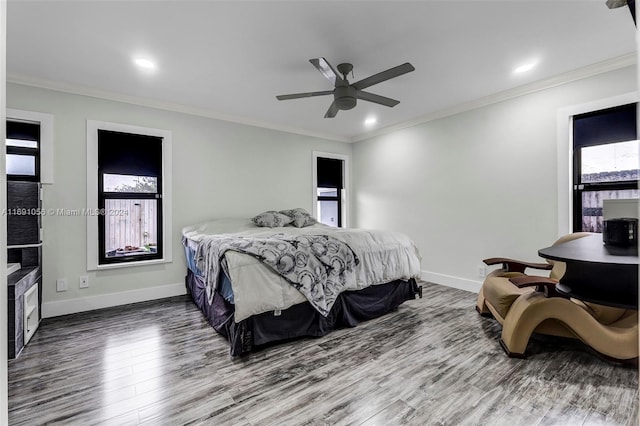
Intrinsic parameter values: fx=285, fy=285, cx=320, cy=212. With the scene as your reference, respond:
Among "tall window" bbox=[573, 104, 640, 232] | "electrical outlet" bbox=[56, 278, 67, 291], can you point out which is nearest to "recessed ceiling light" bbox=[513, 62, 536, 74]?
"tall window" bbox=[573, 104, 640, 232]

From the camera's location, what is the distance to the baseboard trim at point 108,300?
3.12 metres

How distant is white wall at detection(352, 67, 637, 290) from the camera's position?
321cm

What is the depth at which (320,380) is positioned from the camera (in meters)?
1.92

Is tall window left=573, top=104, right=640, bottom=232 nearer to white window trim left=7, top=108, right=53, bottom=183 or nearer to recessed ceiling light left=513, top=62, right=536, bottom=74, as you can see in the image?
A: recessed ceiling light left=513, top=62, right=536, bottom=74

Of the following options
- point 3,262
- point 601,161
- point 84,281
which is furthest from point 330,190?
point 3,262

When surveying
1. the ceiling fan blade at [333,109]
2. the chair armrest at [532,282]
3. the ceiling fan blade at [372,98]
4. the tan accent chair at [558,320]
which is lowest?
the tan accent chair at [558,320]

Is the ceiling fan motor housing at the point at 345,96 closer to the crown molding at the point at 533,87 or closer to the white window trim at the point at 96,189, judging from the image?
the crown molding at the point at 533,87

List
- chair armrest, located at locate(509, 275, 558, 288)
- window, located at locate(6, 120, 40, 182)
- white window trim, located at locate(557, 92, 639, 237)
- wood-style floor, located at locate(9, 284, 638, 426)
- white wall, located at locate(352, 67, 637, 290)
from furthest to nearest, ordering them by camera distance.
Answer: white wall, located at locate(352, 67, 637, 290)
white window trim, located at locate(557, 92, 639, 237)
window, located at locate(6, 120, 40, 182)
chair armrest, located at locate(509, 275, 558, 288)
wood-style floor, located at locate(9, 284, 638, 426)

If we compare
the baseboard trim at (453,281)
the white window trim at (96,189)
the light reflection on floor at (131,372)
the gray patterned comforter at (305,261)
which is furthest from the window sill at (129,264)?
the baseboard trim at (453,281)

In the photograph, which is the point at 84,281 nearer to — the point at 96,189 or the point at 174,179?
the point at 96,189

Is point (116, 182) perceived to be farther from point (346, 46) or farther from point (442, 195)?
point (442, 195)

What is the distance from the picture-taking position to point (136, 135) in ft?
11.9

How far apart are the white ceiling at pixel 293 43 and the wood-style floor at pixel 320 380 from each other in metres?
2.56

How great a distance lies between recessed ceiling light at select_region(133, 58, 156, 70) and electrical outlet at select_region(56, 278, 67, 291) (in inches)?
97.3
